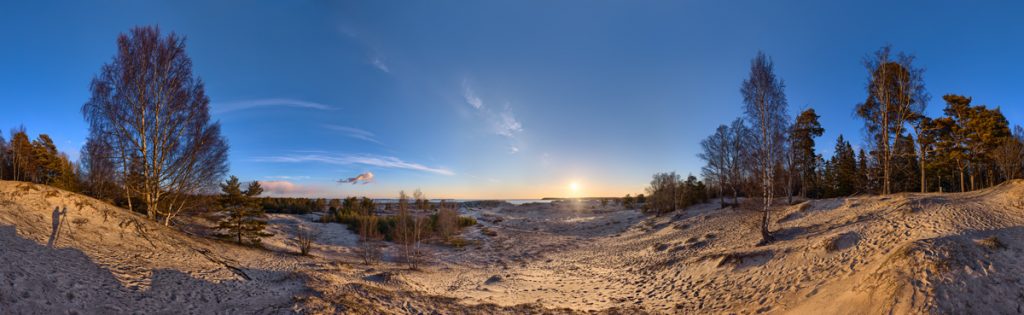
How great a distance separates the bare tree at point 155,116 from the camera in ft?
50.3

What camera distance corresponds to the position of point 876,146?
→ 84.5ft

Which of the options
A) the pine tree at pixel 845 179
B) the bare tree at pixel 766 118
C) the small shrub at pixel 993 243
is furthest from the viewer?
the pine tree at pixel 845 179

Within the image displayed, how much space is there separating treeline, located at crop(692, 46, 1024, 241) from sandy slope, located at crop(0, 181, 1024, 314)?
3.88 metres

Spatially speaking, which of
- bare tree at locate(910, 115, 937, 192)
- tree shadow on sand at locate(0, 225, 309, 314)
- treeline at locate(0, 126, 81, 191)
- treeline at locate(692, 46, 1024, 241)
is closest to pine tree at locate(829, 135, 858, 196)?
treeline at locate(692, 46, 1024, 241)

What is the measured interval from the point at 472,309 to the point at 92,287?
8.43 meters

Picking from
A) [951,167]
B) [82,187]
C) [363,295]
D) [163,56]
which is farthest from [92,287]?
[951,167]

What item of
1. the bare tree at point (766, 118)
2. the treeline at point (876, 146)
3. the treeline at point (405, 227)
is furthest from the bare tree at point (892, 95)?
the treeline at point (405, 227)

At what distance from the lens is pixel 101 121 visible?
1536cm

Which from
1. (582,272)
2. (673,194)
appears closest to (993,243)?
(582,272)

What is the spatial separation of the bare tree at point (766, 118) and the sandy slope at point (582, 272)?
2.40m

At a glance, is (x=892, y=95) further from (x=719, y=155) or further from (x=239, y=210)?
(x=239, y=210)

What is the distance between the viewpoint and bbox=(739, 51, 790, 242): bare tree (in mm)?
15266

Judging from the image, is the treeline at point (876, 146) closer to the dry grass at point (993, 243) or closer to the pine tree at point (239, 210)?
the dry grass at point (993, 243)

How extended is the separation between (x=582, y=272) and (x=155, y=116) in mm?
20517
